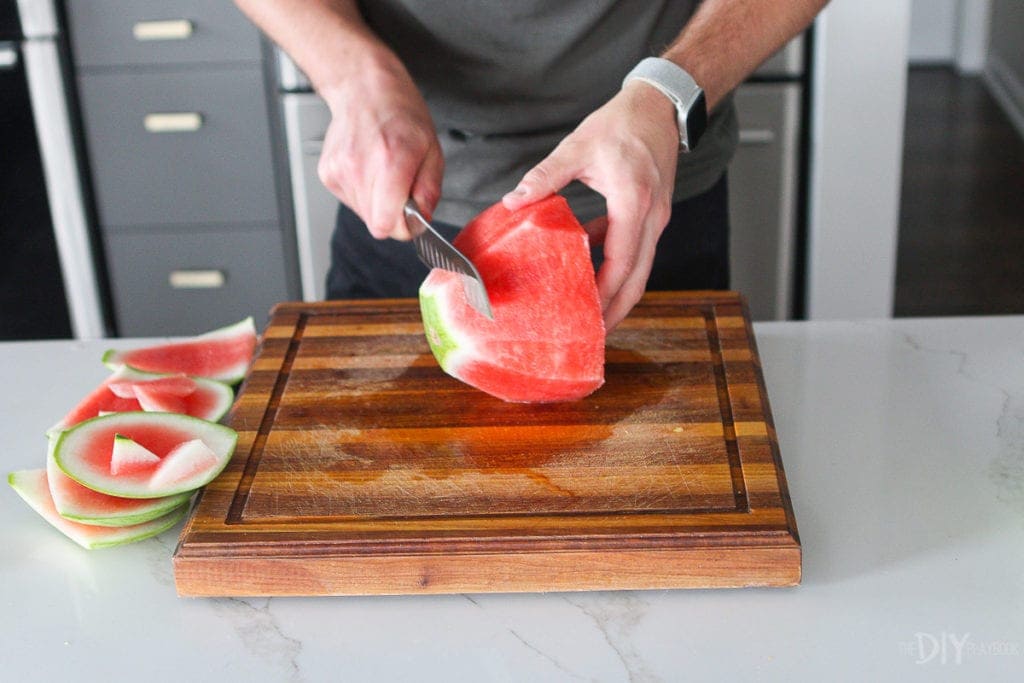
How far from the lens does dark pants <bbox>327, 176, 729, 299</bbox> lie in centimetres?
178

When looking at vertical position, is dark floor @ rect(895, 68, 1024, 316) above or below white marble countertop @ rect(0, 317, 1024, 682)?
below

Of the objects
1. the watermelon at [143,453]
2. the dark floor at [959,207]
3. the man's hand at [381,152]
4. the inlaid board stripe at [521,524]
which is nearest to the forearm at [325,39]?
the man's hand at [381,152]

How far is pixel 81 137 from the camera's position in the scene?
9.54 feet

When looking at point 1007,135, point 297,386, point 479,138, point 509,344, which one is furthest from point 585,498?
point 1007,135

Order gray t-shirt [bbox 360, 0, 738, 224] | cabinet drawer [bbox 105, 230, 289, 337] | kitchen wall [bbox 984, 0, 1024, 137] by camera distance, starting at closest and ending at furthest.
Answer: gray t-shirt [bbox 360, 0, 738, 224] → cabinet drawer [bbox 105, 230, 289, 337] → kitchen wall [bbox 984, 0, 1024, 137]

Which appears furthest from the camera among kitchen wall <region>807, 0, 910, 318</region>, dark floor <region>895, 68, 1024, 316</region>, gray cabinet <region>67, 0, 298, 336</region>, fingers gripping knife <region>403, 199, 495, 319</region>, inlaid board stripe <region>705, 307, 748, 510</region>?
dark floor <region>895, 68, 1024, 316</region>

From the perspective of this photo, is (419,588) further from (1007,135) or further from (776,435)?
(1007,135)

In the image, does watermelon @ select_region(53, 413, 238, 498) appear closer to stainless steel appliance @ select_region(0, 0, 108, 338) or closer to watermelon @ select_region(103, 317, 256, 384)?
watermelon @ select_region(103, 317, 256, 384)

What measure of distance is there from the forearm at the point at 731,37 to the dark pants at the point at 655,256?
0.97ft


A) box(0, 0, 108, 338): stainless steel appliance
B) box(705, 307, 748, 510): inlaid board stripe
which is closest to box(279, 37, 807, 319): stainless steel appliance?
box(0, 0, 108, 338): stainless steel appliance

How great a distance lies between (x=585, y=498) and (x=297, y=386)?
390 mm

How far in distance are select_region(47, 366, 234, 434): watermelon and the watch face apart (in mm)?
595

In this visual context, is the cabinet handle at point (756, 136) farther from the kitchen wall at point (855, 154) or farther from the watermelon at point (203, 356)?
the watermelon at point (203, 356)

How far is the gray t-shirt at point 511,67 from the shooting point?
5.36ft
